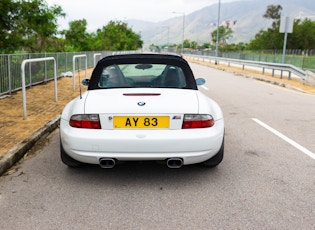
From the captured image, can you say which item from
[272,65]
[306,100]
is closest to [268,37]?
[272,65]

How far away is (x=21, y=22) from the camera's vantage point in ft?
39.6

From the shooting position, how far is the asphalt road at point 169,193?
121 inches

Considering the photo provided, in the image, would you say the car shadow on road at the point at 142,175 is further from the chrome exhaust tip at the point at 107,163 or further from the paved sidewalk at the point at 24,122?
the paved sidewalk at the point at 24,122

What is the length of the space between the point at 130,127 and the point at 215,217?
1234 millimetres

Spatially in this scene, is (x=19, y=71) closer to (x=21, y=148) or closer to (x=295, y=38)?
(x=21, y=148)

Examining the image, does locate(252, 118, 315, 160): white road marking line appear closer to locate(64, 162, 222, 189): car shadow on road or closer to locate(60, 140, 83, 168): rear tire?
locate(64, 162, 222, 189): car shadow on road

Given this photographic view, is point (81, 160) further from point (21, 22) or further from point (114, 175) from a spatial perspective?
point (21, 22)

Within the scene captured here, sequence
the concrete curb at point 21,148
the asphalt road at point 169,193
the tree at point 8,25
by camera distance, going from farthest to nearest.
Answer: the tree at point 8,25 → the concrete curb at point 21,148 → the asphalt road at point 169,193

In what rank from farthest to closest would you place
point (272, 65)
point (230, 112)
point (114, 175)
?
point (272, 65), point (230, 112), point (114, 175)

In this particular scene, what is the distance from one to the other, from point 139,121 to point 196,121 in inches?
23.8

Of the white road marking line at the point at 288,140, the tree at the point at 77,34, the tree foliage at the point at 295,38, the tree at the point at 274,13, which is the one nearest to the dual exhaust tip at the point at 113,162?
the white road marking line at the point at 288,140

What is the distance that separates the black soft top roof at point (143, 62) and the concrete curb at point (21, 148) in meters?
1.37

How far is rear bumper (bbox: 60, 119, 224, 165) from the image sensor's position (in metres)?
3.60

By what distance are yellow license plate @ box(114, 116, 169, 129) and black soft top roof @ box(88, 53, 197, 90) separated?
1.00 meters
